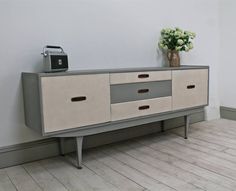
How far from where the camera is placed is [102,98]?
205 centimetres

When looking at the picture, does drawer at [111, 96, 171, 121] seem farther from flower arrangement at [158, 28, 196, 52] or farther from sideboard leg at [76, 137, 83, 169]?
flower arrangement at [158, 28, 196, 52]

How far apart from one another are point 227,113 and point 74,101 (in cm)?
232

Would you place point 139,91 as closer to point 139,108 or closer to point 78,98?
point 139,108

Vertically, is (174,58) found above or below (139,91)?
above

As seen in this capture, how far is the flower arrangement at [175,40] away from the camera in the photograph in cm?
271

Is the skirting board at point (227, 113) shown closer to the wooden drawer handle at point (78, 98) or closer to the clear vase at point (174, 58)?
the clear vase at point (174, 58)

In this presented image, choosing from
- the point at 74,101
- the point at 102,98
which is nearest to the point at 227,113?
the point at 102,98

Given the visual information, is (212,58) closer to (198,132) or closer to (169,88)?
(198,132)

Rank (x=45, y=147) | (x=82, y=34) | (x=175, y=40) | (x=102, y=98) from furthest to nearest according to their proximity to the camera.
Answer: (x=175, y=40)
(x=82, y=34)
(x=45, y=147)
(x=102, y=98)

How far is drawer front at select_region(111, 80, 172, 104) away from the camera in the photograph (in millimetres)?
2135

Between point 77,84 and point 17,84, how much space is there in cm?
51

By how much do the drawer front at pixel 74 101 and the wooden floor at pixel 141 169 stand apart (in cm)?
35

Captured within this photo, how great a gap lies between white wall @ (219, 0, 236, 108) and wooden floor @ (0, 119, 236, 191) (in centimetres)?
91

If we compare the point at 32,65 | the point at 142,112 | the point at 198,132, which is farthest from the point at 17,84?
the point at 198,132
